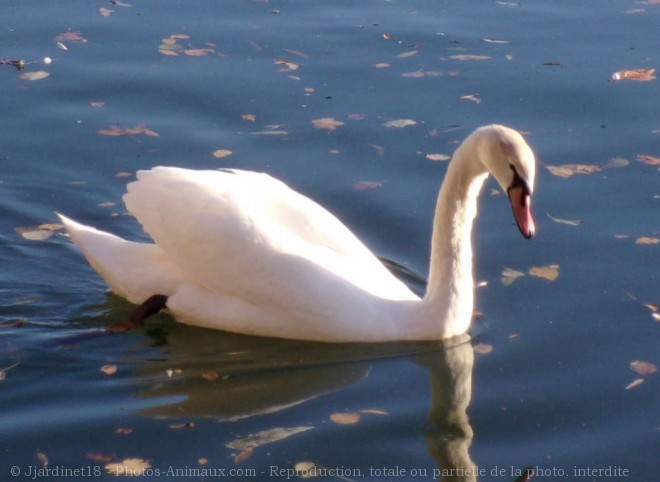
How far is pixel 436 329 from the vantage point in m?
8.37

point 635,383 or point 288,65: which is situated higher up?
point 288,65

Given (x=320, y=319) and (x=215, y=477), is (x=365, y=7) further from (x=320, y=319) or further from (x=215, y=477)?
(x=215, y=477)

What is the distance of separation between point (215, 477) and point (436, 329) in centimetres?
213

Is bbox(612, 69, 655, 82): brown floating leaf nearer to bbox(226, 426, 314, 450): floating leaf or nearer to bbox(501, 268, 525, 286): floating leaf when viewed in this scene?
bbox(501, 268, 525, 286): floating leaf

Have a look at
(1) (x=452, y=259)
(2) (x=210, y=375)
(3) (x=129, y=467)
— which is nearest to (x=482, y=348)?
(1) (x=452, y=259)

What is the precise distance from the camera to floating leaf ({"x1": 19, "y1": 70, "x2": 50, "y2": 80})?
481 inches

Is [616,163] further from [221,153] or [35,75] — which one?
[35,75]

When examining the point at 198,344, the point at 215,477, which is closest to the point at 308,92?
the point at 198,344

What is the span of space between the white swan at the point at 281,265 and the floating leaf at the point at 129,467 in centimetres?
169

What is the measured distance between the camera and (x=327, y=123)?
11.5m

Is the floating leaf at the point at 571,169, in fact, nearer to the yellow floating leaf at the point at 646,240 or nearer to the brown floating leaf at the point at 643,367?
the yellow floating leaf at the point at 646,240

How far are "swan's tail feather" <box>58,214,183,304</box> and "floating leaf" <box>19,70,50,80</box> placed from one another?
372 cm

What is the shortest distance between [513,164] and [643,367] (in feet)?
5.16

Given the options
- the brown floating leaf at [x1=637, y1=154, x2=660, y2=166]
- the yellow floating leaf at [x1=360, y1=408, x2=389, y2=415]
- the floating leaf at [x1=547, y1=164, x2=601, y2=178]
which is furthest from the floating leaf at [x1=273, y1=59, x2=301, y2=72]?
the yellow floating leaf at [x1=360, y1=408, x2=389, y2=415]
